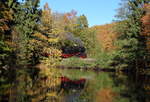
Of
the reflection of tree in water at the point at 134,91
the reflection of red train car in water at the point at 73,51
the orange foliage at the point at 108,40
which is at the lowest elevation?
the reflection of tree in water at the point at 134,91

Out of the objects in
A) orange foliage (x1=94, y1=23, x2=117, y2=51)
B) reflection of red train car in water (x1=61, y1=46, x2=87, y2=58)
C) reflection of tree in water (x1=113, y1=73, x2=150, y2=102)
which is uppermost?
orange foliage (x1=94, y1=23, x2=117, y2=51)

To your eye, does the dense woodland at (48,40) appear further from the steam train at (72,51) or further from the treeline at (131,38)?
the steam train at (72,51)

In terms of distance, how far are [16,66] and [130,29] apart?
59.3ft

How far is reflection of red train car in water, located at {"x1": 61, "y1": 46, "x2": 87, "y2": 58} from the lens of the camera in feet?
190

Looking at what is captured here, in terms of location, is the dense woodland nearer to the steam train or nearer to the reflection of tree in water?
the reflection of tree in water

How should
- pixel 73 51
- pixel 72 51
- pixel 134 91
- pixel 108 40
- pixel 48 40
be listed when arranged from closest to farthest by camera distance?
pixel 134 91 → pixel 48 40 → pixel 72 51 → pixel 73 51 → pixel 108 40

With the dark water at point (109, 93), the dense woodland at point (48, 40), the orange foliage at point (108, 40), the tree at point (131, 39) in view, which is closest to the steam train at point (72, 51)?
the orange foliage at point (108, 40)

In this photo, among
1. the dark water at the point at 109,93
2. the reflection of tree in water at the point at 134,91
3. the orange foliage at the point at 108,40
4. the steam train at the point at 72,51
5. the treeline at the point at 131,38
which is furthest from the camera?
the steam train at the point at 72,51

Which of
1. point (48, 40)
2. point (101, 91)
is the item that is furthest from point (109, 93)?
point (48, 40)

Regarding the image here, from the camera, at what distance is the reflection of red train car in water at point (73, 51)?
5806 centimetres

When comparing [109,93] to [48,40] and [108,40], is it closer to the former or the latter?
[48,40]

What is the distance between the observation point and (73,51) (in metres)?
59.9

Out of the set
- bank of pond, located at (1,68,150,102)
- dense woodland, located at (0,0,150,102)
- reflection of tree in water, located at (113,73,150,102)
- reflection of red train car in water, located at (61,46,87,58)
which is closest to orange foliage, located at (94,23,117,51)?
dense woodland, located at (0,0,150,102)

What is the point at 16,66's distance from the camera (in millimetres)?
37156
